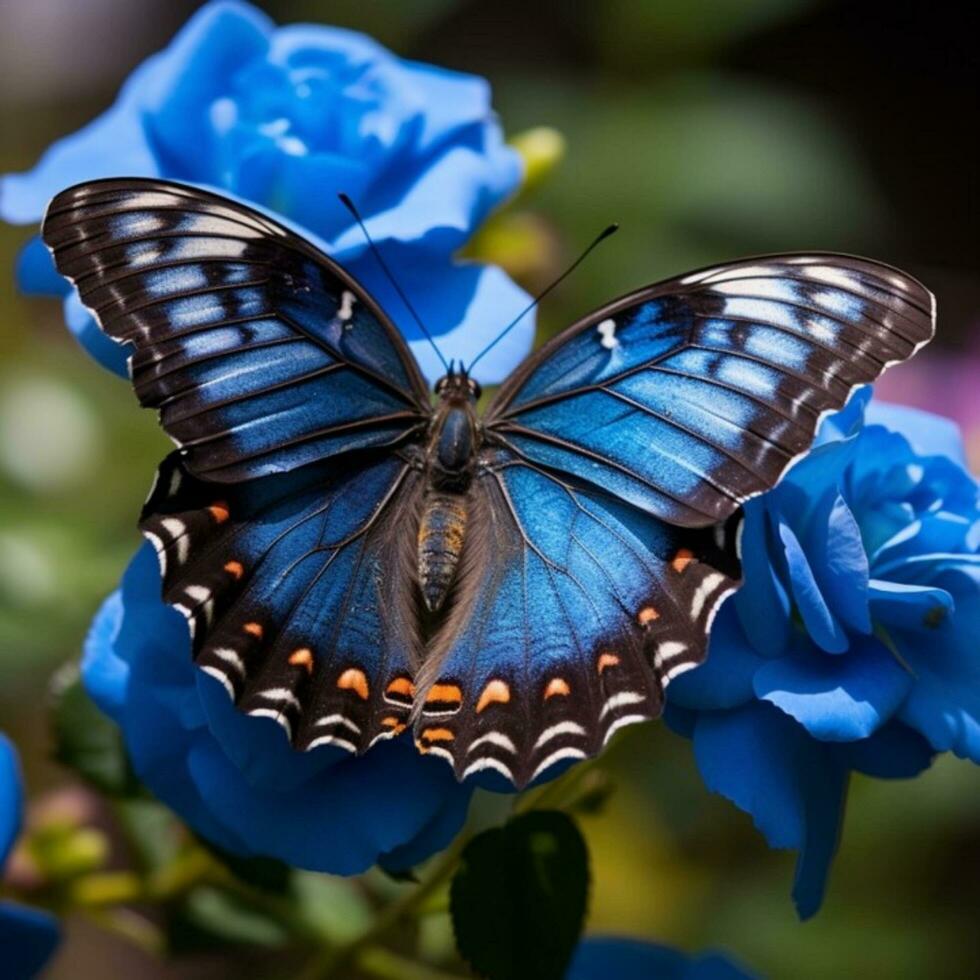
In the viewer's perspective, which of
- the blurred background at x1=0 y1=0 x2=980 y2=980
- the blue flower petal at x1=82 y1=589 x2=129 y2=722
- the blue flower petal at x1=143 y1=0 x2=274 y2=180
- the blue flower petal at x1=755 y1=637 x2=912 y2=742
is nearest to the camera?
the blue flower petal at x1=755 y1=637 x2=912 y2=742

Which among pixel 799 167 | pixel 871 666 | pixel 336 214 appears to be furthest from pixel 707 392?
pixel 799 167

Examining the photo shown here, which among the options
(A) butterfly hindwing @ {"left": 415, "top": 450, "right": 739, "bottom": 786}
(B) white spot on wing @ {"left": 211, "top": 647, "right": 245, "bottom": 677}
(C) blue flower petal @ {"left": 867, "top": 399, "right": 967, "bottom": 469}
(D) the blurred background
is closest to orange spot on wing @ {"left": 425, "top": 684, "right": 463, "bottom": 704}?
(A) butterfly hindwing @ {"left": 415, "top": 450, "right": 739, "bottom": 786}

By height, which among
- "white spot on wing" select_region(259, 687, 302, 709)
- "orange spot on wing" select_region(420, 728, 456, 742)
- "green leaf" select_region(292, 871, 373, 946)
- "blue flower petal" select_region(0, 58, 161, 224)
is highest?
"blue flower petal" select_region(0, 58, 161, 224)

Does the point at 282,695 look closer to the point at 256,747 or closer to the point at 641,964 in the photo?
the point at 256,747

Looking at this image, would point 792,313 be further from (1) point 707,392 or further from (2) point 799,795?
(2) point 799,795

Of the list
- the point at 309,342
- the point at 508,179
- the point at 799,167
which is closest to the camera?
the point at 309,342

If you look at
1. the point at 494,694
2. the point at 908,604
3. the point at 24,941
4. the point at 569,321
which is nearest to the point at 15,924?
the point at 24,941

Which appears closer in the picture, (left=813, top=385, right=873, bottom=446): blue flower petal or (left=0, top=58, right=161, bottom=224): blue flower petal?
(left=813, top=385, right=873, bottom=446): blue flower petal

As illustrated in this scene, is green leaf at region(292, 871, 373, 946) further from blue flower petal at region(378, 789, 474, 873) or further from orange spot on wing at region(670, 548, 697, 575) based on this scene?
orange spot on wing at region(670, 548, 697, 575)
